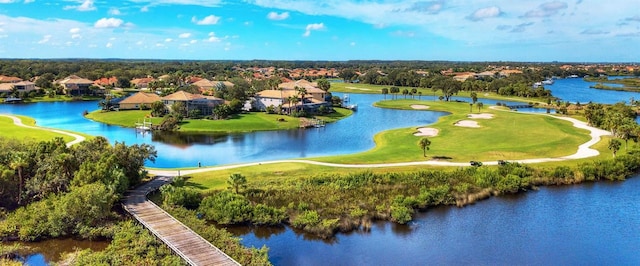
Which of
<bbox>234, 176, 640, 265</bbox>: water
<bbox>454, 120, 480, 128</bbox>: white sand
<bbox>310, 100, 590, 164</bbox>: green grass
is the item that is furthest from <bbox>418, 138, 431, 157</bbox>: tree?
<bbox>454, 120, 480, 128</bbox>: white sand

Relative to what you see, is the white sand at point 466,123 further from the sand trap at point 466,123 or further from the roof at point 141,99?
the roof at point 141,99

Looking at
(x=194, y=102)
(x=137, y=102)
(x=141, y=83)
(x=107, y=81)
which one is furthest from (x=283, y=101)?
(x=107, y=81)

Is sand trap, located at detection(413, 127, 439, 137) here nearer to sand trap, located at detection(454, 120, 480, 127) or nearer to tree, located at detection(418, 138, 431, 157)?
sand trap, located at detection(454, 120, 480, 127)

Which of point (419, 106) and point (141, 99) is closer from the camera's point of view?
point (141, 99)

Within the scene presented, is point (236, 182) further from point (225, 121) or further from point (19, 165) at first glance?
point (225, 121)

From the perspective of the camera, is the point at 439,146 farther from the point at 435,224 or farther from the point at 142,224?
the point at 142,224

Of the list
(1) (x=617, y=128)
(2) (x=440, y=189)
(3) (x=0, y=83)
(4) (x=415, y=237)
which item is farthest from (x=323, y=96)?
(3) (x=0, y=83)
